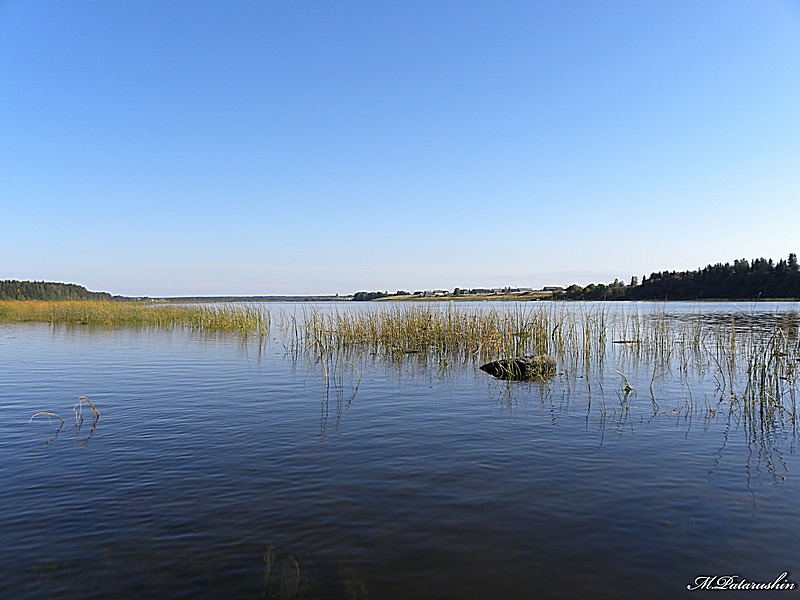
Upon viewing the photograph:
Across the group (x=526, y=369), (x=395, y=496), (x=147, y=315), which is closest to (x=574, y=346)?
(x=526, y=369)

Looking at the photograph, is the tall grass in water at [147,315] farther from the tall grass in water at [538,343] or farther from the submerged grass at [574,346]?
the tall grass in water at [538,343]

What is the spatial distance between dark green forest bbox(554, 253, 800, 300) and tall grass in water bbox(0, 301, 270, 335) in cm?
2912

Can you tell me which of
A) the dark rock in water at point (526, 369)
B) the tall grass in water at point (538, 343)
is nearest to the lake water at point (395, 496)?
the dark rock in water at point (526, 369)

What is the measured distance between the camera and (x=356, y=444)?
7.67 meters

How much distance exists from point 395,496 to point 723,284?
69453 mm

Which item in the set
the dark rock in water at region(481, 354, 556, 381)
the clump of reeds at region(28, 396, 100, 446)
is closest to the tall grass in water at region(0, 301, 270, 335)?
the dark rock in water at region(481, 354, 556, 381)

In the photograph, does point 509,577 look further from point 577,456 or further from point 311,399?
point 311,399

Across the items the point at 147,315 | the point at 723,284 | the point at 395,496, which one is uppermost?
the point at 723,284

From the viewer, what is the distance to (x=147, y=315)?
37.1 meters

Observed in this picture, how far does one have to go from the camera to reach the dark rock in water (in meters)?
13.8

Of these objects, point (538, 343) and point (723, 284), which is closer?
point (538, 343)

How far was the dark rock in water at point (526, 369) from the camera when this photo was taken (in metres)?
13.8

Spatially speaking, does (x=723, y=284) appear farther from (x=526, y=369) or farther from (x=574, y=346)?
(x=526, y=369)

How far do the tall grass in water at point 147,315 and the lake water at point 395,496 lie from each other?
811 inches
